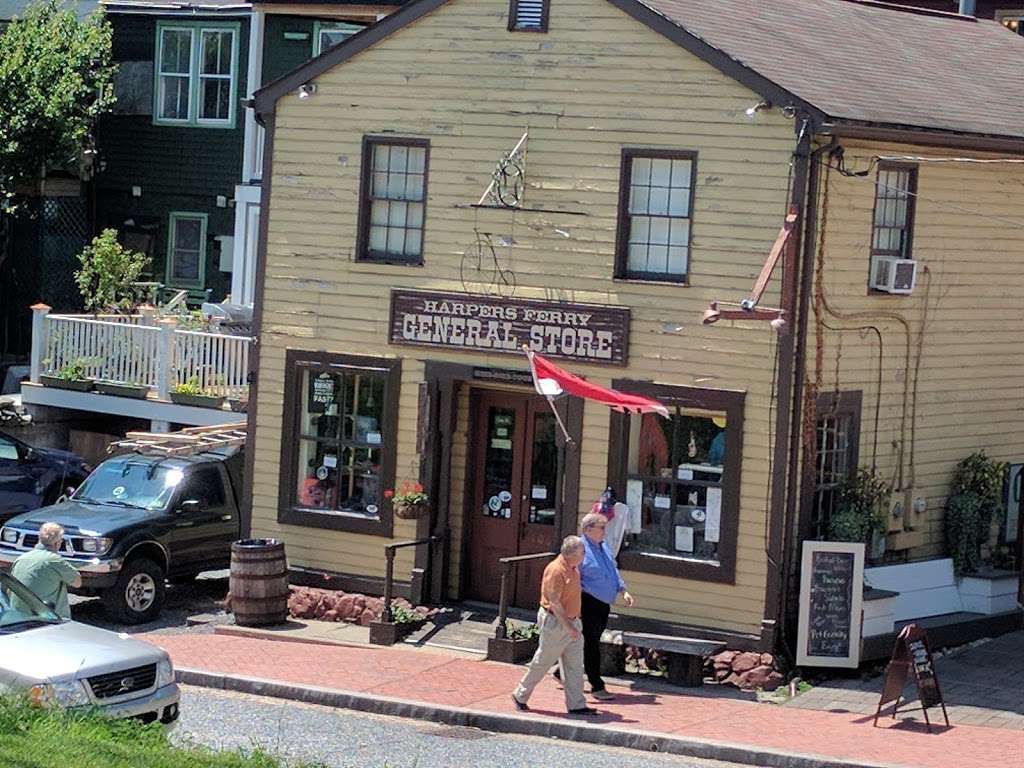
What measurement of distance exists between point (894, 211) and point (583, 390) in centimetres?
375

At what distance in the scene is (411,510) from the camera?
1931 cm

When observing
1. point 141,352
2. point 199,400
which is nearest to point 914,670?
point 199,400

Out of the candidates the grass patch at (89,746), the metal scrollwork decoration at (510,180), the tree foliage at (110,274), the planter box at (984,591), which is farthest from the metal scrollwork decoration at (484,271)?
the tree foliage at (110,274)

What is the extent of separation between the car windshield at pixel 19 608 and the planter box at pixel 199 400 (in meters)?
10.8

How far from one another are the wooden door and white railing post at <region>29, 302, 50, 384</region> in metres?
10.2

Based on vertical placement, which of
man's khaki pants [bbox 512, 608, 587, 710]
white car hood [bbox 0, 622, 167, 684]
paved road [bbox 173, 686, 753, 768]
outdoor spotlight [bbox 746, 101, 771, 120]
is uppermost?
outdoor spotlight [bbox 746, 101, 771, 120]

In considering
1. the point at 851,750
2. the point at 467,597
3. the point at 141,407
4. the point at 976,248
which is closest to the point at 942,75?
the point at 976,248

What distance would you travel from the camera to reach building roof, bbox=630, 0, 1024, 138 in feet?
59.2

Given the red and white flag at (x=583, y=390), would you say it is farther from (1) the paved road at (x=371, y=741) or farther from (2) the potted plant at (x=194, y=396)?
(2) the potted plant at (x=194, y=396)

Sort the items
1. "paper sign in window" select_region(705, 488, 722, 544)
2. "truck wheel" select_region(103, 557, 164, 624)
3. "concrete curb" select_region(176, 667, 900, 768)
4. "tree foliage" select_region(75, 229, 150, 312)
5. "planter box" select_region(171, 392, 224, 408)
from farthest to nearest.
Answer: "tree foliage" select_region(75, 229, 150, 312) → "planter box" select_region(171, 392, 224, 408) → "truck wheel" select_region(103, 557, 164, 624) → "paper sign in window" select_region(705, 488, 722, 544) → "concrete curb" select_region(176, 667, 900, 768)

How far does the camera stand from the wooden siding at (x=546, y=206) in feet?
58.0

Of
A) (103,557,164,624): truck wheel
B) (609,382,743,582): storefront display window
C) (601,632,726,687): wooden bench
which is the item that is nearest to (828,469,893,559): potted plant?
(609,382,743,582): storefront display window

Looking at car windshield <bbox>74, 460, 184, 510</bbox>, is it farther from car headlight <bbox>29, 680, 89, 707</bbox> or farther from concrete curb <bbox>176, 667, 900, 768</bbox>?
car headlight <bbox>29, 680, 89, 707</bbox>

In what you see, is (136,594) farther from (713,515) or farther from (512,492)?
(713,515)
